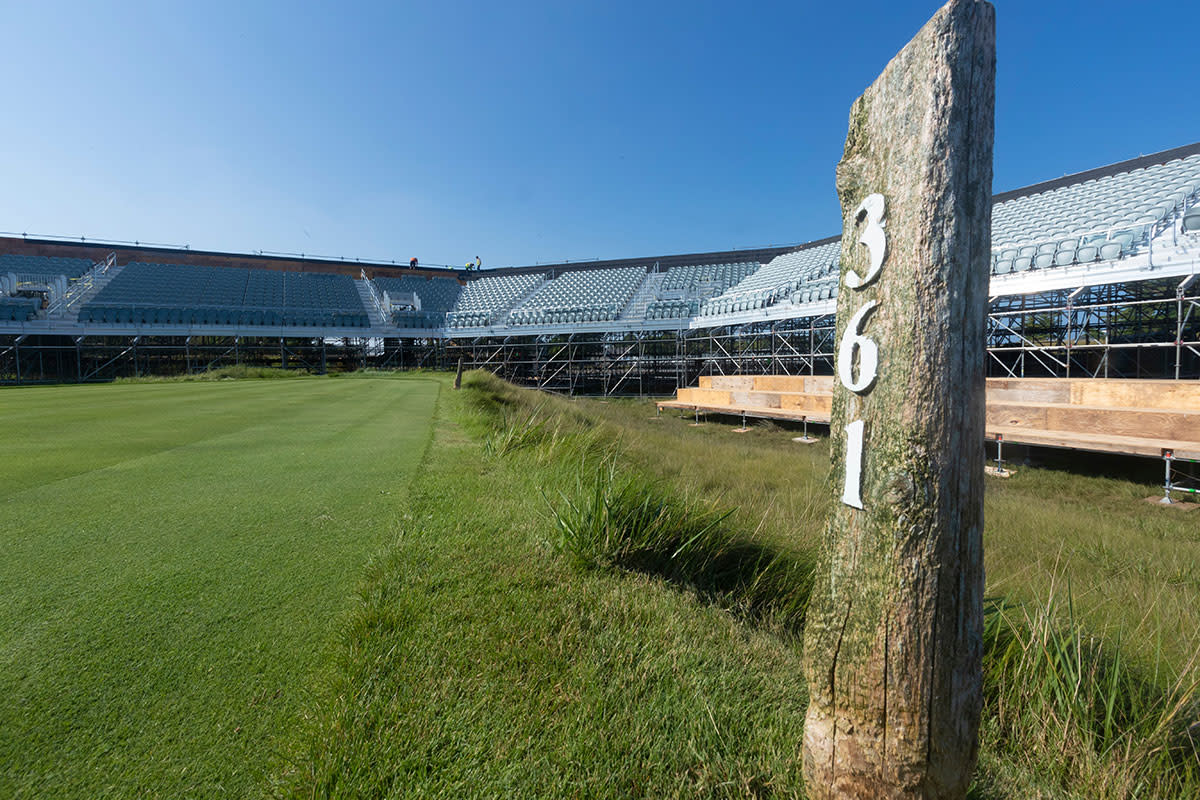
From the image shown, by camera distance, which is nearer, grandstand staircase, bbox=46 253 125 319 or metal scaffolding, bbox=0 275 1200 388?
metal scaffolding, bbox=0 275 1200 388

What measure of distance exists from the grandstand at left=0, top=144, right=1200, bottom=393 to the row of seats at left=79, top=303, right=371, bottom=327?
0.30 feet

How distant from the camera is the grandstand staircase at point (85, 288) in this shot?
76.6 ft

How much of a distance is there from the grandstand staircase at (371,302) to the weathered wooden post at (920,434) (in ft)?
97.2

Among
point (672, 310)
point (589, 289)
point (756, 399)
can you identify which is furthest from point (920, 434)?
point (589, 289)

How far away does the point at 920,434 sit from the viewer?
117cm

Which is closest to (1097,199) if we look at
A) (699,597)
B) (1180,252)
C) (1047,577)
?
(1180,252)

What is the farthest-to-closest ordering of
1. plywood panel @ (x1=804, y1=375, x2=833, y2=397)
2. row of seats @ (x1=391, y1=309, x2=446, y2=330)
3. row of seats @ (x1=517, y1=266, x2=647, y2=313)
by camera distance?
row of seats @ (x1=517, y1=266, x2=647, y2=313), row of seats @ (x1=391, y1=309, x2=446, y2=330), plywood panel @ (x1=804, y1=375, x2=833, y2=397)

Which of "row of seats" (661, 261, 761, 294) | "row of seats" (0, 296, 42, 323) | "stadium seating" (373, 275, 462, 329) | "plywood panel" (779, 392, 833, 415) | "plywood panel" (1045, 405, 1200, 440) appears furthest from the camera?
"stadium seating" (373, 275, 462, 329)

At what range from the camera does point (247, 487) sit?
3.49 m

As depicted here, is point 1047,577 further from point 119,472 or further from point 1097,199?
point 1097,199

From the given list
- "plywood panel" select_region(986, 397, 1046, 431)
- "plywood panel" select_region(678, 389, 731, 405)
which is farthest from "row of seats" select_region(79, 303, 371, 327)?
"plywood panel" select_region(986, 397, 1046, 431)

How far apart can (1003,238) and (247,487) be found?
1789 cm

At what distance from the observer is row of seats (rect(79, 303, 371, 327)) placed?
916 inches

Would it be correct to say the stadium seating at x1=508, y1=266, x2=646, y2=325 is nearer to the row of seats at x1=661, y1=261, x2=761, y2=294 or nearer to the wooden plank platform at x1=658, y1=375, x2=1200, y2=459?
the row of seats at x1=661, y1=261, x2=761, y2=294
